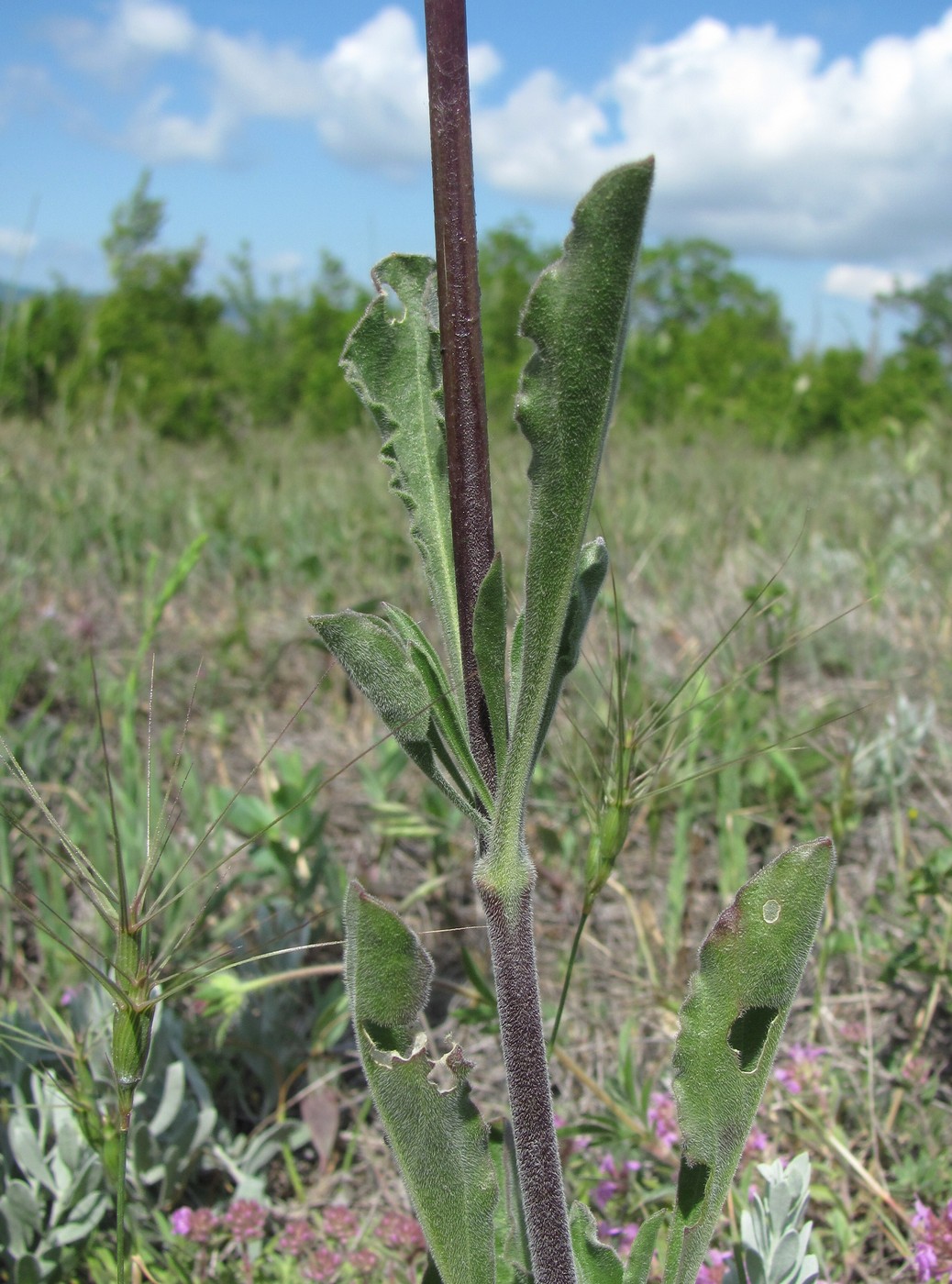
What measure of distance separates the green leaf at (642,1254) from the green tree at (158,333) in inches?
286

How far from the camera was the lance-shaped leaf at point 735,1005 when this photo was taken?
920 mm

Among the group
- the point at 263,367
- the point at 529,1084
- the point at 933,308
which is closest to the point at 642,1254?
the point at 529,1084

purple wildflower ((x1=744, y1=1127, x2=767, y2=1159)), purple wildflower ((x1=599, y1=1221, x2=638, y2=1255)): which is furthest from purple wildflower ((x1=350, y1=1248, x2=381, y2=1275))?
purple wildflower ((x1=744, y1=1127, x2=767, y2=1159))

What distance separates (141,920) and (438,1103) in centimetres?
30

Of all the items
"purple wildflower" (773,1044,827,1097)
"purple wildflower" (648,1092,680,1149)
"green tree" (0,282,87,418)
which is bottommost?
"purple wildflower" (648,1092,680,1149)

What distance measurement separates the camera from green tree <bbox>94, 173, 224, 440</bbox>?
28.2 ft

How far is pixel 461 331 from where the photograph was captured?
0.86 m

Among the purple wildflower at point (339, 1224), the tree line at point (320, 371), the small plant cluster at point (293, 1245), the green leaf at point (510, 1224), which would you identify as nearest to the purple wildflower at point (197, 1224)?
the small plant cluster at point (293, 1245)

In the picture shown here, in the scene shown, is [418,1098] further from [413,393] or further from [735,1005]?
[413,393]

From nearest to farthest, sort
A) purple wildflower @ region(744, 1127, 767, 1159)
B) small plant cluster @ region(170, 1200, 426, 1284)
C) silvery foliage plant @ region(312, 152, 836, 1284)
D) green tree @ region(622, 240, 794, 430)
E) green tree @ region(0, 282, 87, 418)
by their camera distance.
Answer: silvery foliage plant @ region(312, 152, 836, 1284), small plant cluster @ region(170, 1200, 426, 1284), purple wildflower @ region(744, 1127, 767, 1159), green tree @ region(0, 282, 87, 418), green tree @ region(622, 240, 794, 430)

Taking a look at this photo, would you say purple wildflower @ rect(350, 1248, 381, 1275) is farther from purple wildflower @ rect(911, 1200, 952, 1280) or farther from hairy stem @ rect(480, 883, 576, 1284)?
purple wildflower @ rect(911, 1200, 952, 1280)

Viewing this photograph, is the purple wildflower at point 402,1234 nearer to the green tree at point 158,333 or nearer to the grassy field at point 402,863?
the grassy field at point 402,863

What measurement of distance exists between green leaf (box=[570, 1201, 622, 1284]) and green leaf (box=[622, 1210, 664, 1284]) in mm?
12

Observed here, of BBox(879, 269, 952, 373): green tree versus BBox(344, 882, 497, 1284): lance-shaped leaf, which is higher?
BBox(879, 269, 952, 373): green tree
